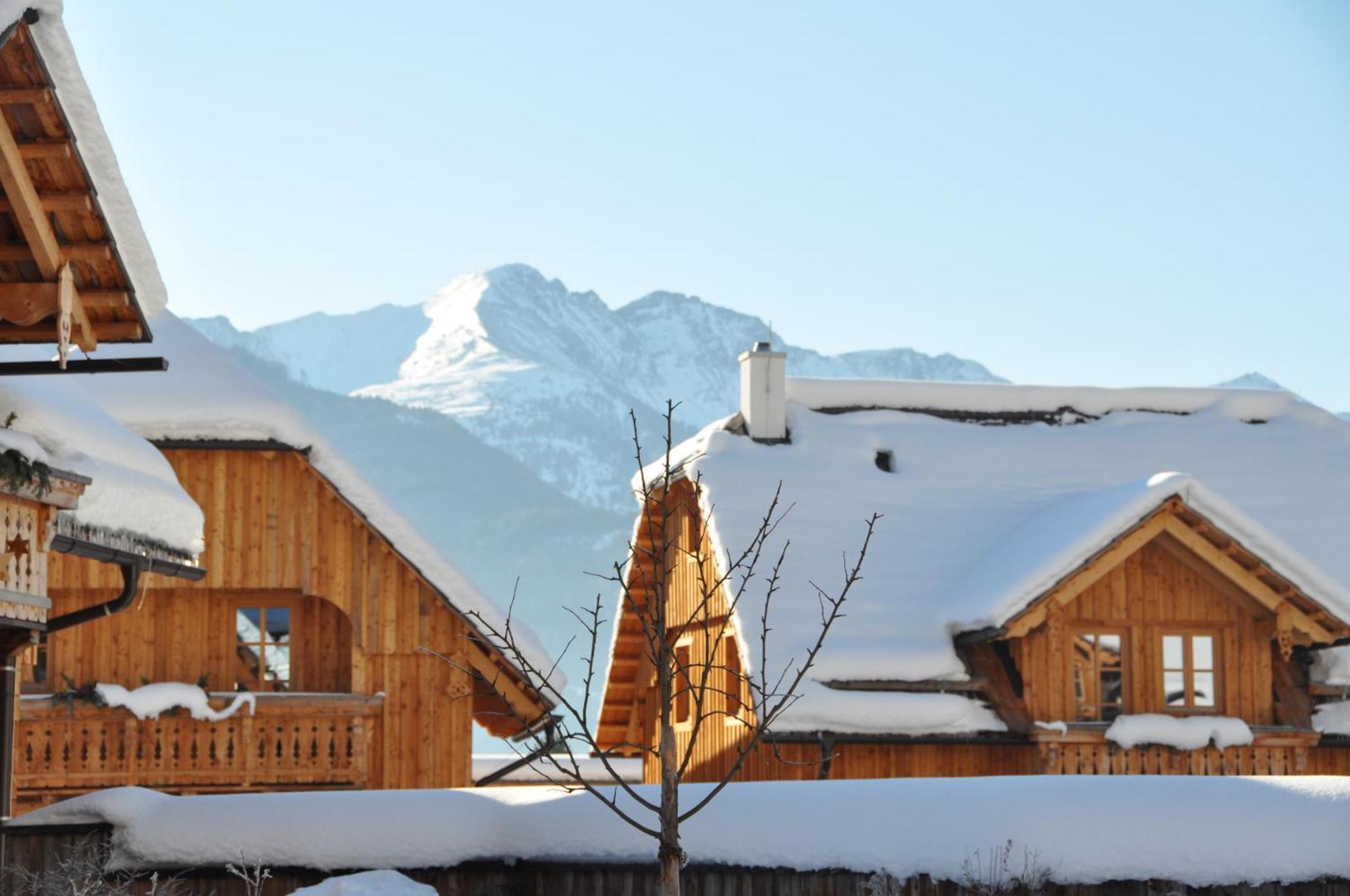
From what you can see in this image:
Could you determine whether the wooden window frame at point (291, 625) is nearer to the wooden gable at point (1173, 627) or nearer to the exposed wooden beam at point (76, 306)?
the wooden gable at point (1173, 627)

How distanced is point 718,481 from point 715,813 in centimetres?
1055

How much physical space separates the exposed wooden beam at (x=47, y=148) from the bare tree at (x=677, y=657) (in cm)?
396

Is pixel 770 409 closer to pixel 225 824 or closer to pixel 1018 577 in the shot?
pixel 1018 577

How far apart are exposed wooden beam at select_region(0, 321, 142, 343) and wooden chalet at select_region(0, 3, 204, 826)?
1 centimetres

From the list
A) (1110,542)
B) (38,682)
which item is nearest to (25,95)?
(38,682)

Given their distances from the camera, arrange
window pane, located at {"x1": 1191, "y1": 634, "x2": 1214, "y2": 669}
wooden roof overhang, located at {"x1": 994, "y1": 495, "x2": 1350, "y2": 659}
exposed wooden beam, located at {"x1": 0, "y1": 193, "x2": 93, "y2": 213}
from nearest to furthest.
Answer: exposed wooden beam, located at {"x1": 0, "y1": 193, "x2": 93, "y2": 213}, wooden roof overhang, located at {"x1": 994, "y1": 495, "x2": 1350, "y2": 659}, window pane, located at {"x1": 1191, "y1": 634, "x2": 1214, "y2": 669}

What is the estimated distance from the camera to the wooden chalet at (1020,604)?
67.9 ft

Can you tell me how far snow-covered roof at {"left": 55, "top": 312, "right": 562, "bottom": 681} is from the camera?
2020cm

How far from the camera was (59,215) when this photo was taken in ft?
39.8

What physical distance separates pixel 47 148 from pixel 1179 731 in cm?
1445

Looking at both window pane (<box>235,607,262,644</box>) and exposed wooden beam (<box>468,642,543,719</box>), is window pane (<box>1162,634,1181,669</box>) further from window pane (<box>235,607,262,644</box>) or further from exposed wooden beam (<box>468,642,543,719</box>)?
window pane (<box>235,607,262,644</box>)

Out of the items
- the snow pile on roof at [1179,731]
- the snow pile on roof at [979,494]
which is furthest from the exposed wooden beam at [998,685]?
the snow pile on roof at [1179,731]

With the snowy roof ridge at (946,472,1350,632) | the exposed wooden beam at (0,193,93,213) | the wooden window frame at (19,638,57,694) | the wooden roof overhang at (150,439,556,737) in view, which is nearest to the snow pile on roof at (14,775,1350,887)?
the exposed wooden beam at (0,193,93,213)

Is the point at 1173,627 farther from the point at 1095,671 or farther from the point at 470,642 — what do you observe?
the point at 470,642
